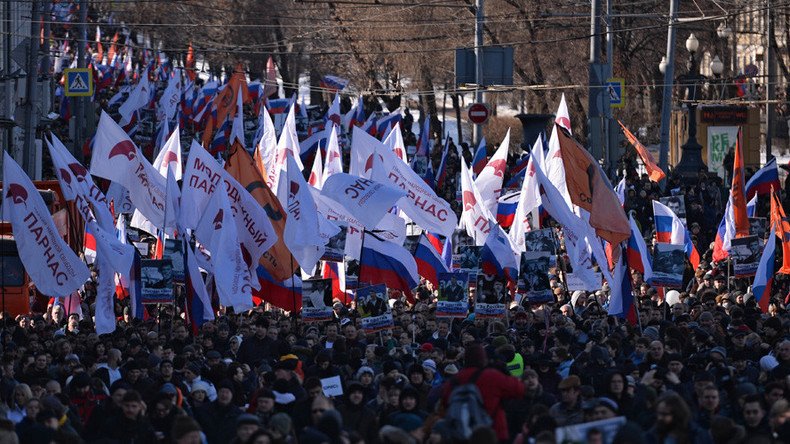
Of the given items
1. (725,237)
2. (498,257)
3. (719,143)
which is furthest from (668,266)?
(719,143)

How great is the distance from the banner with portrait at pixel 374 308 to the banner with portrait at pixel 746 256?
5538 mm

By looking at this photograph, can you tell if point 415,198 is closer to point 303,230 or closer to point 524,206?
point 524,206

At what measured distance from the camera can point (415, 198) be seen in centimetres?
2247

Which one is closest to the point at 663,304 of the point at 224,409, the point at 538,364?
the point at 538,364

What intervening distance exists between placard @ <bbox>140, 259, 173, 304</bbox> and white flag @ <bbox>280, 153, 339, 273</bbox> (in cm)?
129

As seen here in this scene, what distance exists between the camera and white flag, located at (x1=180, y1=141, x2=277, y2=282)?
19312 millimetres

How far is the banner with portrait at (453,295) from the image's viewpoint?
62.2 ft

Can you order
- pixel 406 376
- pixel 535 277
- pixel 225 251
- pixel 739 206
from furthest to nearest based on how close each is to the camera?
pixel 739 206 → pixel 535 277 → pixel 225 251 → pixel 406 376

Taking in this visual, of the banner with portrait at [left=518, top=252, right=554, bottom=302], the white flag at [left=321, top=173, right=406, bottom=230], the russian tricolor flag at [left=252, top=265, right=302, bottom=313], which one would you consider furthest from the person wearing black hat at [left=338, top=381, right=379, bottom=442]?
the white flag at [left=321, top=173, right=406, bottom=230]

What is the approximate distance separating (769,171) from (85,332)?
1139cm

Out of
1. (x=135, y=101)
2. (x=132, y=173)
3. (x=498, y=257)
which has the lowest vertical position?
(x=498, y=257)

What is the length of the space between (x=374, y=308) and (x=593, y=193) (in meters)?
3.39

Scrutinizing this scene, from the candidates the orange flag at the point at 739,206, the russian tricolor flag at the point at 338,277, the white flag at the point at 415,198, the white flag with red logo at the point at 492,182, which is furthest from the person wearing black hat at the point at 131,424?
the orange flag at the point at 739,206

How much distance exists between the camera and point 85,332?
1922cm
